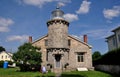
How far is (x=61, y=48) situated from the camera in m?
34.6

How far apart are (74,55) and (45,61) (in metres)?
6.01

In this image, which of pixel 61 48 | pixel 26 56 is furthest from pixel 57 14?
pixel 26 56

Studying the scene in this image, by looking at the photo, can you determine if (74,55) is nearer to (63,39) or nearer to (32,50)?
(63,39)

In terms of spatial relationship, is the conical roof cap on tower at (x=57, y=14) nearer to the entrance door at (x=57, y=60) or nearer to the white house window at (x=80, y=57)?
the entrance door at (x=57, y=60)

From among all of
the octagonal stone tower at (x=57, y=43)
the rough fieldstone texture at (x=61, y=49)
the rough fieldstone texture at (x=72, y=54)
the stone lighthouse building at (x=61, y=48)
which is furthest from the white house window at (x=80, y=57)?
the octagonal stone tower at (x=57, y=43)

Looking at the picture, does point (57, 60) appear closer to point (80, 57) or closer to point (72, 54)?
point (72, 54)

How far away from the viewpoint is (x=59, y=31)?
1385 inches

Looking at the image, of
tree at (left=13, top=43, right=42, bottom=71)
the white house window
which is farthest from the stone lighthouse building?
tree at (left=13, top=43, right=42, bottom=71)

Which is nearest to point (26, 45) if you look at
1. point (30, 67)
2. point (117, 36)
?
point (30, 67)

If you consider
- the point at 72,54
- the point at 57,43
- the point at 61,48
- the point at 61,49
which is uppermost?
the point at 57,43

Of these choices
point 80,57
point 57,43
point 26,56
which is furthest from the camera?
point 80,57

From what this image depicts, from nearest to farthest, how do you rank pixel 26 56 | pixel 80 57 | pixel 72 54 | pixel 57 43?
pixel 26 56 < pixel 57 43 < pixel 72 54 < pixel 80 57

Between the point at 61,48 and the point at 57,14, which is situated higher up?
the point at 57,14

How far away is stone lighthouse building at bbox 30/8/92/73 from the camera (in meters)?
34.9
